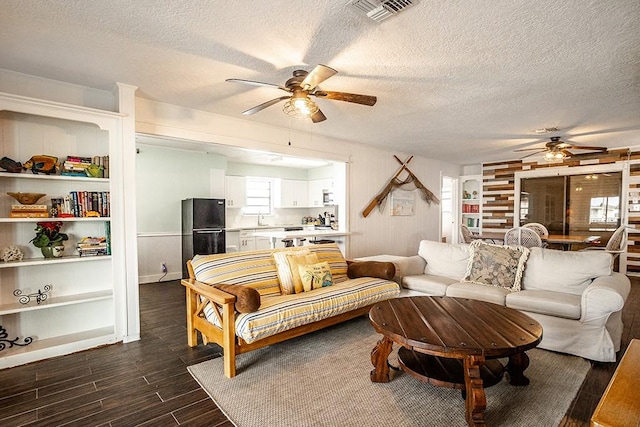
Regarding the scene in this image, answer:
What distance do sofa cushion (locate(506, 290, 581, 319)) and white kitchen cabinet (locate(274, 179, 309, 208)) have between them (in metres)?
5.63

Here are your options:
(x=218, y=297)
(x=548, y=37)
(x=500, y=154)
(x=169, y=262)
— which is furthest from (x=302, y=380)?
(x=500, y=154)

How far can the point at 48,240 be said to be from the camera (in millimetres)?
2914

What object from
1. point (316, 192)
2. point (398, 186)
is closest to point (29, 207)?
point (398, 186)

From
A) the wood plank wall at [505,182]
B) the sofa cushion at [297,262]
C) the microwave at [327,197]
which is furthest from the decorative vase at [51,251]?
the wood plank wall at [505,182]

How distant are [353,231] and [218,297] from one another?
3.55m

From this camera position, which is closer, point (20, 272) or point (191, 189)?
point (20, 272)

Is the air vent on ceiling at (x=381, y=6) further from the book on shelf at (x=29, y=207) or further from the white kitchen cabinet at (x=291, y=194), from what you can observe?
the white kitchen cabinet at (x=291, y=194)

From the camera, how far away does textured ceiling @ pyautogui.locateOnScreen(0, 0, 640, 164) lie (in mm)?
1939

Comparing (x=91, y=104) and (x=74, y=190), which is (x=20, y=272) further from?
(x=91, y=104)

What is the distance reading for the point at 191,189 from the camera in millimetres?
6266

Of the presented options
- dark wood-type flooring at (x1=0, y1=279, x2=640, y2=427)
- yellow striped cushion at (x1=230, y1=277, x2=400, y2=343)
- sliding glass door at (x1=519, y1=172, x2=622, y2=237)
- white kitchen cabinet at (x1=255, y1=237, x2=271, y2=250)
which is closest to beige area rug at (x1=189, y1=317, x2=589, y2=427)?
dark wood-type flooring at (x1=0, y1=279, x2=640, y2=427)

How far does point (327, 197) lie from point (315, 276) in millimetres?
4808

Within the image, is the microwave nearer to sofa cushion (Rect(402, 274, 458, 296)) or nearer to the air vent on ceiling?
sofa cushion (Rect(402, 274, 458, 296))

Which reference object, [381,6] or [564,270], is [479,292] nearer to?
[564,270]
